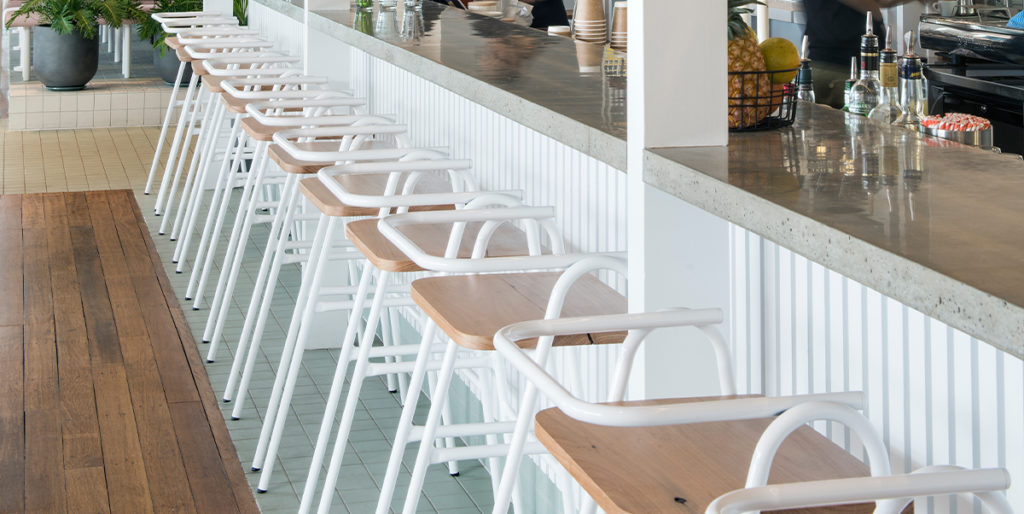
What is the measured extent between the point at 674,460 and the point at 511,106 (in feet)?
3.86

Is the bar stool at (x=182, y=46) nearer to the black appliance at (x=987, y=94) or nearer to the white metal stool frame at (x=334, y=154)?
the white metal stool frame at (x=334, y=154)

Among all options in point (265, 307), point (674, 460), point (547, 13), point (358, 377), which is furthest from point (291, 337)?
point (547, 13)

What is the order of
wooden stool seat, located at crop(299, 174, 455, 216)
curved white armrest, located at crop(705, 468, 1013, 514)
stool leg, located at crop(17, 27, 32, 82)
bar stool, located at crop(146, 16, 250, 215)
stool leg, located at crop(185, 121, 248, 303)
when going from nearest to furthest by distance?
curved white armrest, located at crop(705, 468, 1013, 514)
wooden stool seat, located at crop(299, 174, 455, 216)
stool leg, located at crop(185, 121, 248, 303)
bar stool, located at crop(146, 16, 250, 215)
stool leg, located at crop(17, 27, 32, 82)

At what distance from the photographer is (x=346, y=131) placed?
3.09 metres

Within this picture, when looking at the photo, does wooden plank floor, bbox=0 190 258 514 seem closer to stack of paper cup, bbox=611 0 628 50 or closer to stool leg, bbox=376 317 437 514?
stool leg, bbox=376 317 437 514

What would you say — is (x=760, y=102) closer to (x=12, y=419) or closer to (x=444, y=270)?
(x=444, y=270)

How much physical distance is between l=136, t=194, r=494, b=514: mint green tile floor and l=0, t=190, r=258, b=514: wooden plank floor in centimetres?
7

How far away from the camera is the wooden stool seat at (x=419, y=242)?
219cm

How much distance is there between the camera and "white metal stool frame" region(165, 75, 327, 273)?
3.84 m

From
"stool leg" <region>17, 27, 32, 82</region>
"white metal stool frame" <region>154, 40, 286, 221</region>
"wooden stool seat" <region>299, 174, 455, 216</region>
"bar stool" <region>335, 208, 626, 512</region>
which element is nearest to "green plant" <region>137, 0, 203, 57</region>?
"stool leg" <region>17, 27, 32, 82</region>

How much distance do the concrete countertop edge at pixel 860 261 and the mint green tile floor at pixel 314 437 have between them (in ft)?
4.89

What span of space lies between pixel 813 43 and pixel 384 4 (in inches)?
58.5

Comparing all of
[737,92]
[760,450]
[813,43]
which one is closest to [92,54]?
[813,43]

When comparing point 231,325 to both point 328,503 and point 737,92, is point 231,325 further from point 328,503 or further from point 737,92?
point 737,92
